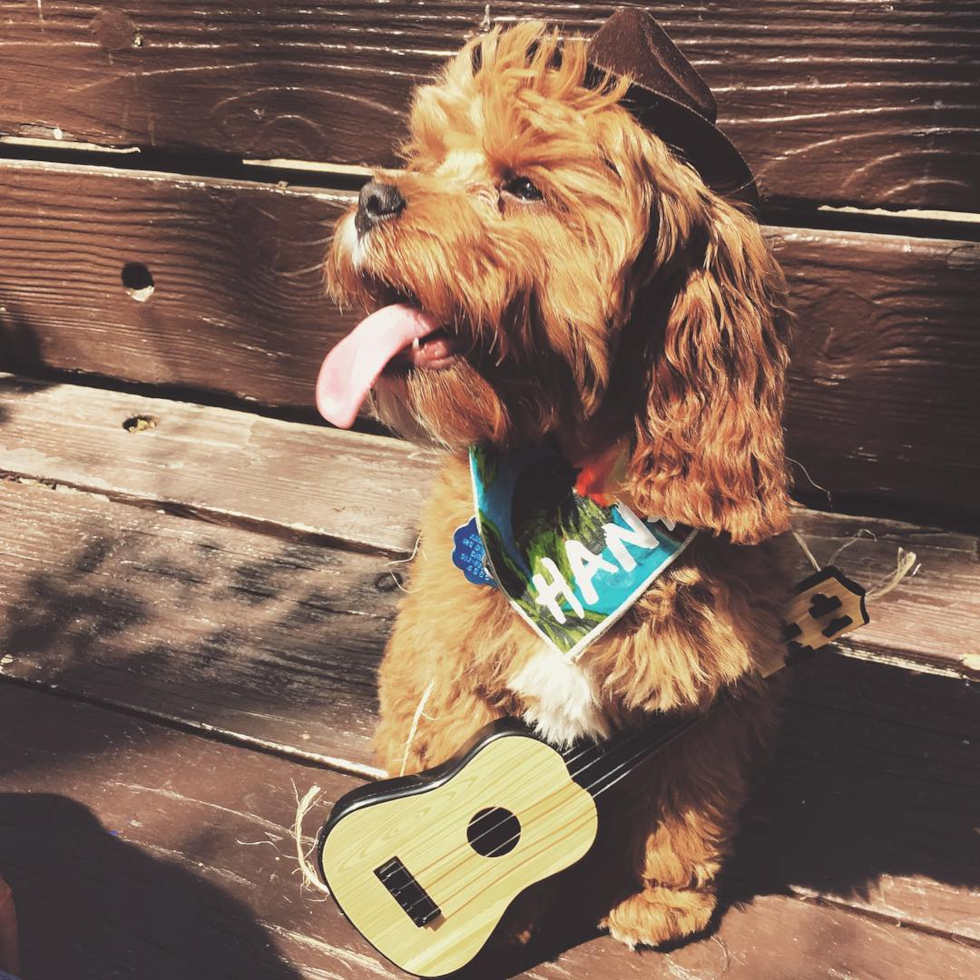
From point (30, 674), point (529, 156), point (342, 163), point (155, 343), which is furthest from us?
point (155, 343)

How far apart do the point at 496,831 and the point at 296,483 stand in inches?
60.2

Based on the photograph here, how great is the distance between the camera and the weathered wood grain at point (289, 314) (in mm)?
2432

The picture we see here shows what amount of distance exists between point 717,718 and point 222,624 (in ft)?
4.22

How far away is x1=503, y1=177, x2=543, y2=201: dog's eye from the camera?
1.55 metres

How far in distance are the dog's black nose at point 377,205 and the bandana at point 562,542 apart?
432mm

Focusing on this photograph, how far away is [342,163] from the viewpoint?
2693 mm

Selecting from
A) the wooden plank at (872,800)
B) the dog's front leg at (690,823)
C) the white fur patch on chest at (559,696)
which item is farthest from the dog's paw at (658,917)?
the white fur patch on chest at (559,696)

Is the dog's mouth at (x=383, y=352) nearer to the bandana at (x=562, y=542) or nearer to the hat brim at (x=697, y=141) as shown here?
the bandana at (x=562, y=542)

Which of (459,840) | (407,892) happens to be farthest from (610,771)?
(407,892)

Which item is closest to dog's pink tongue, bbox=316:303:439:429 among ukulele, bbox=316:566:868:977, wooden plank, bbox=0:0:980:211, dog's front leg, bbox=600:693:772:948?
ukulele, bbox=316:566:868:977

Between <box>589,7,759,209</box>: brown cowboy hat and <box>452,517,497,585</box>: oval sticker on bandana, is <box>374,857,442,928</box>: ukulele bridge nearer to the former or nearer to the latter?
<box>452,517,497,585</box>: oval sticker on bandana

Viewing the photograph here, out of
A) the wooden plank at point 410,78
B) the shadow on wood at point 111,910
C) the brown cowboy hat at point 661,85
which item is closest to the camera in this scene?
the brown cowboy hat at point 661,85

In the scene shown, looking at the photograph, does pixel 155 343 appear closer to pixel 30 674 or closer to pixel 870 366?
pixel 30 674

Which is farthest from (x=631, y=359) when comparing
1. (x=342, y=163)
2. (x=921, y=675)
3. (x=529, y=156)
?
(x=342, y=163)
